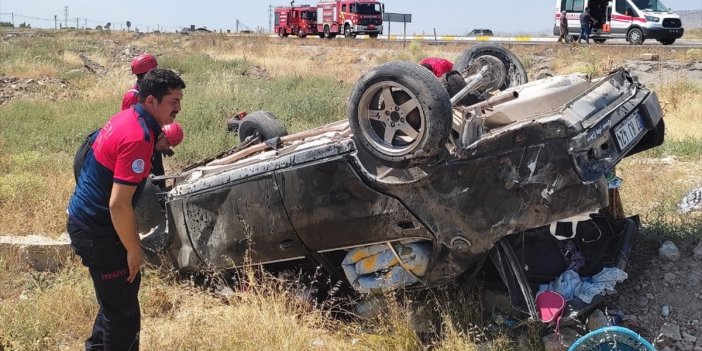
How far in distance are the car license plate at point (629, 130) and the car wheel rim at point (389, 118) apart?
41.1 inches

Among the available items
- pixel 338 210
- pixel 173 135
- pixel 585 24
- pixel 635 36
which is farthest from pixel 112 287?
pixel 635 36

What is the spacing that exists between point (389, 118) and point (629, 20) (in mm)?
21782

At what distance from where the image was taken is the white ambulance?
68.8 feet

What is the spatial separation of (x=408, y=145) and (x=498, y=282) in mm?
1056

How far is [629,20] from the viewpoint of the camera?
21719mm

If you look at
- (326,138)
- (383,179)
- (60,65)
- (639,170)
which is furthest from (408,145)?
(60,65)

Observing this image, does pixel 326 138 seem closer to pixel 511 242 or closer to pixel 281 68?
pixel 511 242

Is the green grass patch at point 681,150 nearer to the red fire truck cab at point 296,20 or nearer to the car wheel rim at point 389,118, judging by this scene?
the car wheel rim at point 389,118

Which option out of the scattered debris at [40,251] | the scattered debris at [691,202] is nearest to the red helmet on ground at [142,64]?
the scattered debris at [40,251]

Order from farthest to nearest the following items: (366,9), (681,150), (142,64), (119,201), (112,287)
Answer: (366,9), (681,150), (142,64), (112,287), (119,201)

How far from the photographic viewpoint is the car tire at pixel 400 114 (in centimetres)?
287

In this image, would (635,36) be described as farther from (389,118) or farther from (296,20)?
(296,20)

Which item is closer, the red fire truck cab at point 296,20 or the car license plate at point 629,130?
the car license plate at point 629,130

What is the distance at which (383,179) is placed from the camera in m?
3.09
